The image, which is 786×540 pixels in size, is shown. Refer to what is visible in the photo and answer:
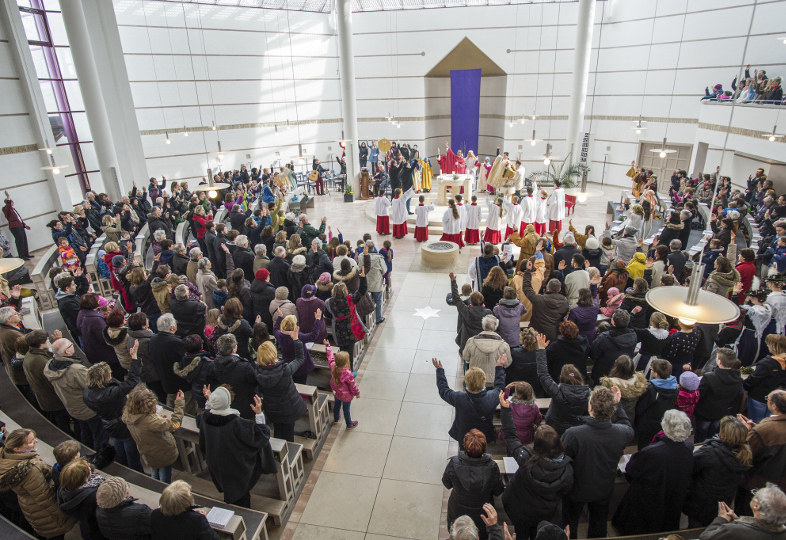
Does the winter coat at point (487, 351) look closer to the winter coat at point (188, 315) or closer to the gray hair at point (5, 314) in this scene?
the winter coat at point (188, 315)

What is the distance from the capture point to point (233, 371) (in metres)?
4.29

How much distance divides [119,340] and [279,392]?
6.52 ft

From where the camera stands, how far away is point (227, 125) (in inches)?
722

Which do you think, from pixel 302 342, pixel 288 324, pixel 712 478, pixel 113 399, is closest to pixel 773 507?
pixel 712 478

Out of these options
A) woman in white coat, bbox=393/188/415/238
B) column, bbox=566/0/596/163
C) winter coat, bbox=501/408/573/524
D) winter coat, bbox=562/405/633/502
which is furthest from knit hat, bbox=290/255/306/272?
column, bbox=566/0/596/163

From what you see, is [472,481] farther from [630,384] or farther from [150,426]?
[150,426]

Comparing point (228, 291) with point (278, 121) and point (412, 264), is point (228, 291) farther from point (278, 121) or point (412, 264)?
point (278, 121)

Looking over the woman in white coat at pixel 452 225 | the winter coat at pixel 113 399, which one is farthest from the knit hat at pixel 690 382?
the woman in white coat at pixel 452 225

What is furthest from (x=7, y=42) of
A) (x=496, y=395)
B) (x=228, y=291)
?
(x=496, y=395)

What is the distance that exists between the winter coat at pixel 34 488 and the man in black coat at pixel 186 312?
2.38 m

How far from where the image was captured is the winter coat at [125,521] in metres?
2.90

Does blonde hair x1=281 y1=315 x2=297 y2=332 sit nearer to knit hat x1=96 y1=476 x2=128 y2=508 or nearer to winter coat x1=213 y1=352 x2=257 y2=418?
winter coat x1=213 y1=352 x2=257 y2=418

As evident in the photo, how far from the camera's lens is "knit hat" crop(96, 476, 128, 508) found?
2.86 meters

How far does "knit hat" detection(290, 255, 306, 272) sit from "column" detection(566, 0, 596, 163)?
543 inches
